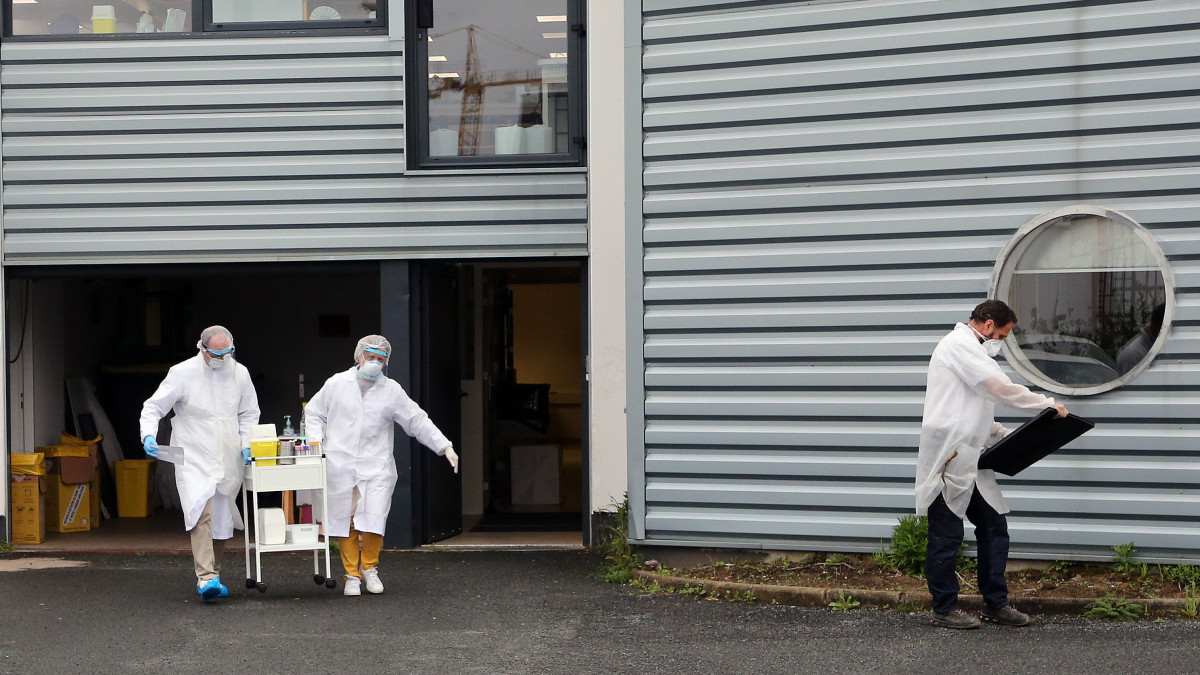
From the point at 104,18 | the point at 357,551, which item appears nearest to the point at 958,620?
the point at 357,551

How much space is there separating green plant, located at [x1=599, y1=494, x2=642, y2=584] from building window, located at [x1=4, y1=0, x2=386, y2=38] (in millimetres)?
4247

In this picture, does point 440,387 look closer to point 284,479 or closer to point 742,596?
point 284,479

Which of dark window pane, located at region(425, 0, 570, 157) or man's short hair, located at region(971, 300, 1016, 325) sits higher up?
dark window pane, located at region(425, 0, 570, 157)

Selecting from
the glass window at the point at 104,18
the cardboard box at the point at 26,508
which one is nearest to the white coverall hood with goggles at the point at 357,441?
the cardboard box at the point at 26,508

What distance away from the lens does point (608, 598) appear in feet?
27.6

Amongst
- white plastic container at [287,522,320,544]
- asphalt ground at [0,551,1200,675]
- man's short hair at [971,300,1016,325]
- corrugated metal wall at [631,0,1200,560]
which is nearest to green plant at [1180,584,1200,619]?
asphalt ground at [0,551,1200,675]

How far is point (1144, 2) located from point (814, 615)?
13.0 feet

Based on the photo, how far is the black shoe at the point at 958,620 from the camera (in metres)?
7.11

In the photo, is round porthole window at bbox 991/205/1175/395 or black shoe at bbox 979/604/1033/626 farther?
round porthole window at bbox 991/205/1175/395

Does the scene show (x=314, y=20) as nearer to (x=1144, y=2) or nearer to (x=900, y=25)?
(x=900, y=25)

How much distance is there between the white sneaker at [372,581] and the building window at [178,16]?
435cm

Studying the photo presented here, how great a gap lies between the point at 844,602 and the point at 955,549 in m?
0.95

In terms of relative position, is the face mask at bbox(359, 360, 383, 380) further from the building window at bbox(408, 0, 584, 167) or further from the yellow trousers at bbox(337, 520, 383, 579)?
the building window at bbox(408, 0, 584, 167)

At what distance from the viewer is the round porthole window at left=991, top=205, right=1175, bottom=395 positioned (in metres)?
7.76
